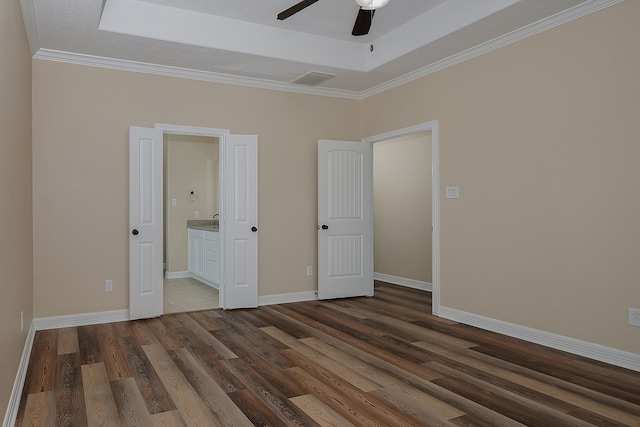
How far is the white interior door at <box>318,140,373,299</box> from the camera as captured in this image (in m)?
5.80

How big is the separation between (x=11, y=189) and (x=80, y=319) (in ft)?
7.60

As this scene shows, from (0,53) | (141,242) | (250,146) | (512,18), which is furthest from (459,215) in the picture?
(0,53)

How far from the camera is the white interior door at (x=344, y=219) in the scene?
5.80 meters

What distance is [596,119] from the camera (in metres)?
3.50

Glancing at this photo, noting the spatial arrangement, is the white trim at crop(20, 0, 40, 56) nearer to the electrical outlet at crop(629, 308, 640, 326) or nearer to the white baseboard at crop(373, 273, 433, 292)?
the electrical outlet at crop(629, 308, 640, 326)

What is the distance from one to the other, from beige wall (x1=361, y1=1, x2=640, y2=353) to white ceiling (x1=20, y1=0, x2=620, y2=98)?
0.29 metres

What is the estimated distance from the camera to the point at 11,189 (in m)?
2.69

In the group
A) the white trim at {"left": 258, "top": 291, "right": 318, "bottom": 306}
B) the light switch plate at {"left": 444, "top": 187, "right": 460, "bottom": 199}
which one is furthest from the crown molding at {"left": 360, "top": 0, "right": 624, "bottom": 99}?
the white trim at {"left": 258, "top": 291, "right": 318, "bottom": 306}

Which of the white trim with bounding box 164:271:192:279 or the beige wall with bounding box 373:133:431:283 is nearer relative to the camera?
the beige wall with bounding box 373:133:431:283

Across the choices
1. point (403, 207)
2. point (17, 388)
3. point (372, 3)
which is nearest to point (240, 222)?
point (403, 207)

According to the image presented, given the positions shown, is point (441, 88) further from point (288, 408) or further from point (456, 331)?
point (288, 408)

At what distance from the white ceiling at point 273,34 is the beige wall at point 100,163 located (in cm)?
22

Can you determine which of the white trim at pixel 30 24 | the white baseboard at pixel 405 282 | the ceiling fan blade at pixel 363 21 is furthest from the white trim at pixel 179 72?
the white baseboard at pixel 405 282

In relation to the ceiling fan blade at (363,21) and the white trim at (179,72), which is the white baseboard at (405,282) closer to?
the white trim at (179,72)
